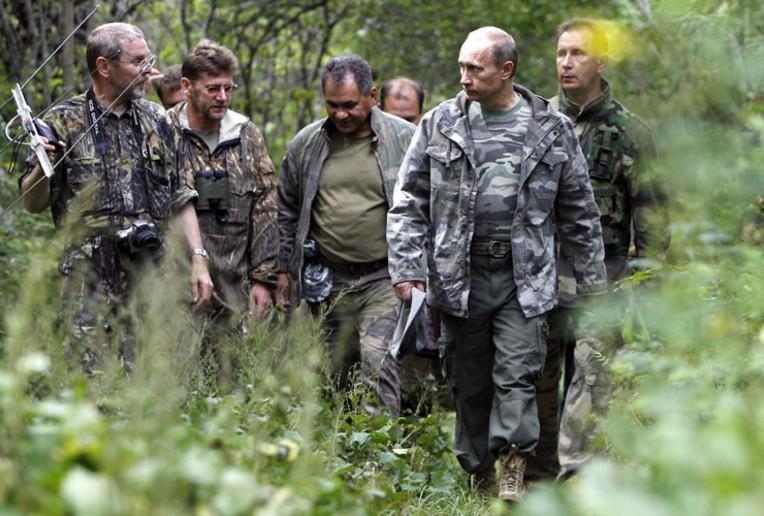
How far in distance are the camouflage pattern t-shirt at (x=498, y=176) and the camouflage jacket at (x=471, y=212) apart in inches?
1.6

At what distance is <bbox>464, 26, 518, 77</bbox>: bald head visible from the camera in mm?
6868

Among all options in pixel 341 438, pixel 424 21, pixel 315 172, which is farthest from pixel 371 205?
pixel 424 21

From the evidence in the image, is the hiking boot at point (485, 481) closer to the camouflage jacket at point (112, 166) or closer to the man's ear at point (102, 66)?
the camouflage jacket at point (112, 166)

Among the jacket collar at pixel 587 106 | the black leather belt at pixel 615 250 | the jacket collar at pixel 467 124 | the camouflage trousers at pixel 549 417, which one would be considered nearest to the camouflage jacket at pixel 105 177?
the jacket collar at pixel 467 124

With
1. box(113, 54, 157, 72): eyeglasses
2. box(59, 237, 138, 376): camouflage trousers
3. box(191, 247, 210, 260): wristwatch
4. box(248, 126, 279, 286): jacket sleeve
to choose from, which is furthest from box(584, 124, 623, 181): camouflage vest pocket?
box(59, 237, 138, 376): camouflage trousers

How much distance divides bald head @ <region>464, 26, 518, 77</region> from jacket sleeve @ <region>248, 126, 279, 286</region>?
66.6 inches

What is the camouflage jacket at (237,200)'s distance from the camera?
7895 mm

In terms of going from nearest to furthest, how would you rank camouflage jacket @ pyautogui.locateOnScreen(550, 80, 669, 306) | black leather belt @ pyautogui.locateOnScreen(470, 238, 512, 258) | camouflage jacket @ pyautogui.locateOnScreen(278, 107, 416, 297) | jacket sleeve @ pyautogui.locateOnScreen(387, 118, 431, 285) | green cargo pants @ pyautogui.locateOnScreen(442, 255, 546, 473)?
green cargo pants @ pyautogui.locateOnScreen(442, 255, 546, 473)
black leather belt @ pyautogui.locateOnScreen(470, 238, 512, 258)
jacket sleeve @ pyautogui.locateOnScreen(387, 118, 431, 285)
camouflage jacket @ pyautogui.locateOnScreen(550, 80, 669, 306)
camouflage jacket @ pyautogui.locateOnScreen(278, 107, 416, 297)

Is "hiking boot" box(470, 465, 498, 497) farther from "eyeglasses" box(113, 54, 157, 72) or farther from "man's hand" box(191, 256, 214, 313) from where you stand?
"eyeglasses" box(113, 54, 157, 72)

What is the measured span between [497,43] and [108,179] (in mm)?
2066

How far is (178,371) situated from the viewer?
4.80 m

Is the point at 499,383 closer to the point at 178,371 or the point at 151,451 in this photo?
the point at 178,371

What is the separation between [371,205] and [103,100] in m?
1.80

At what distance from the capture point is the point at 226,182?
7906 mm
